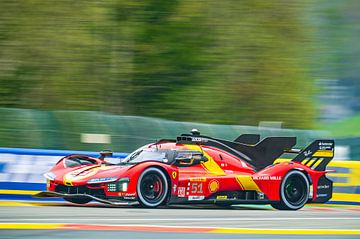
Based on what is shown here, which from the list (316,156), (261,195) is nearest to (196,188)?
(261,195)

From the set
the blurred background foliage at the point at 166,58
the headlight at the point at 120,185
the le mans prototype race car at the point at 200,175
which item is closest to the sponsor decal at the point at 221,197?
the le mans prototype race car at the point at 200,175

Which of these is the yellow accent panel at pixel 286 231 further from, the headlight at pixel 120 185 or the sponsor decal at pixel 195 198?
the sponsor decal at pixel 195 198

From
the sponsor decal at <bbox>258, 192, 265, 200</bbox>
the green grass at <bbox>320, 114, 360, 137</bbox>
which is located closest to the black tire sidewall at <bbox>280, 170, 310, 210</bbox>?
the sponsor decal at <bbox>258, 192, 265, 200</bbox>

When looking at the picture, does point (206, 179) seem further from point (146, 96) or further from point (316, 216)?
point (146, 96)

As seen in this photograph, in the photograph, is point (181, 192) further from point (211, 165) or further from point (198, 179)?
point (211, 165)

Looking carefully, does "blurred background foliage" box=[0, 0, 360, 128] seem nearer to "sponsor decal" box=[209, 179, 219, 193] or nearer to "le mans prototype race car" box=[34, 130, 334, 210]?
"le mans prototype race car" box=[34, 130, 334, 210]

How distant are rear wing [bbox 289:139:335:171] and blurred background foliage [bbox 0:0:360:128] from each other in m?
10.6

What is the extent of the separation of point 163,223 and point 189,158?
122 inches

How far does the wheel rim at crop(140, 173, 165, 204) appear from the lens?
43.8ft

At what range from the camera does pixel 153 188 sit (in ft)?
44.1

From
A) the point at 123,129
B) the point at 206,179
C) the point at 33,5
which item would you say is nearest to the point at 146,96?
the point at 33,5

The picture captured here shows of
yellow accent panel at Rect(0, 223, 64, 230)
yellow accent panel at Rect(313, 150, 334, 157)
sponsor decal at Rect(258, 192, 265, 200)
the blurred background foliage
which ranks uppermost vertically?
the blurred background foliage

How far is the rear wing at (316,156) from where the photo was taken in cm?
1518

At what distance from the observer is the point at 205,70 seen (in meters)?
27.4
